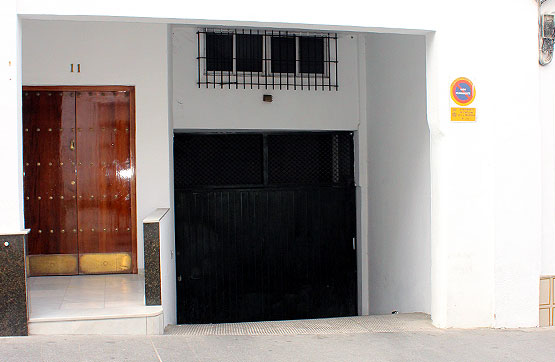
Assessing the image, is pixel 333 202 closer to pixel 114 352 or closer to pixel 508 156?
pixel 508 156

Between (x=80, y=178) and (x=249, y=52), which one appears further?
(x=249, y=52)

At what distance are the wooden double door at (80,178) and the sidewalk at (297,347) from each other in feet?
7.53

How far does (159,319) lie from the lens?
481 centimetres

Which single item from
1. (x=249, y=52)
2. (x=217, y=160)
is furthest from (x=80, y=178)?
(x=249, y=52)

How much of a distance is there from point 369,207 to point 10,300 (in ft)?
17.1

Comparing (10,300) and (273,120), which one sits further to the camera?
(273,120)

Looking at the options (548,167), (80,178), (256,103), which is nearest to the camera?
(548,167)

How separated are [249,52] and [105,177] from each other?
9.00ft

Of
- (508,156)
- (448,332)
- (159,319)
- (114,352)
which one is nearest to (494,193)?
(508,156)

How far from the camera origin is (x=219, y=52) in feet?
26.4

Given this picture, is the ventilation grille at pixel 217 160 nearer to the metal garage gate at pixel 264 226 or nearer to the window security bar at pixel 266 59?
the metal garage gate at pixel 264 226

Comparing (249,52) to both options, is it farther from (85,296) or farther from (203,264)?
(85,296)

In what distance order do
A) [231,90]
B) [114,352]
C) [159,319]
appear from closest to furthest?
[114,352]
[159,319]
[231,90]

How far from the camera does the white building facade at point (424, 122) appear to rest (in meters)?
4.60
